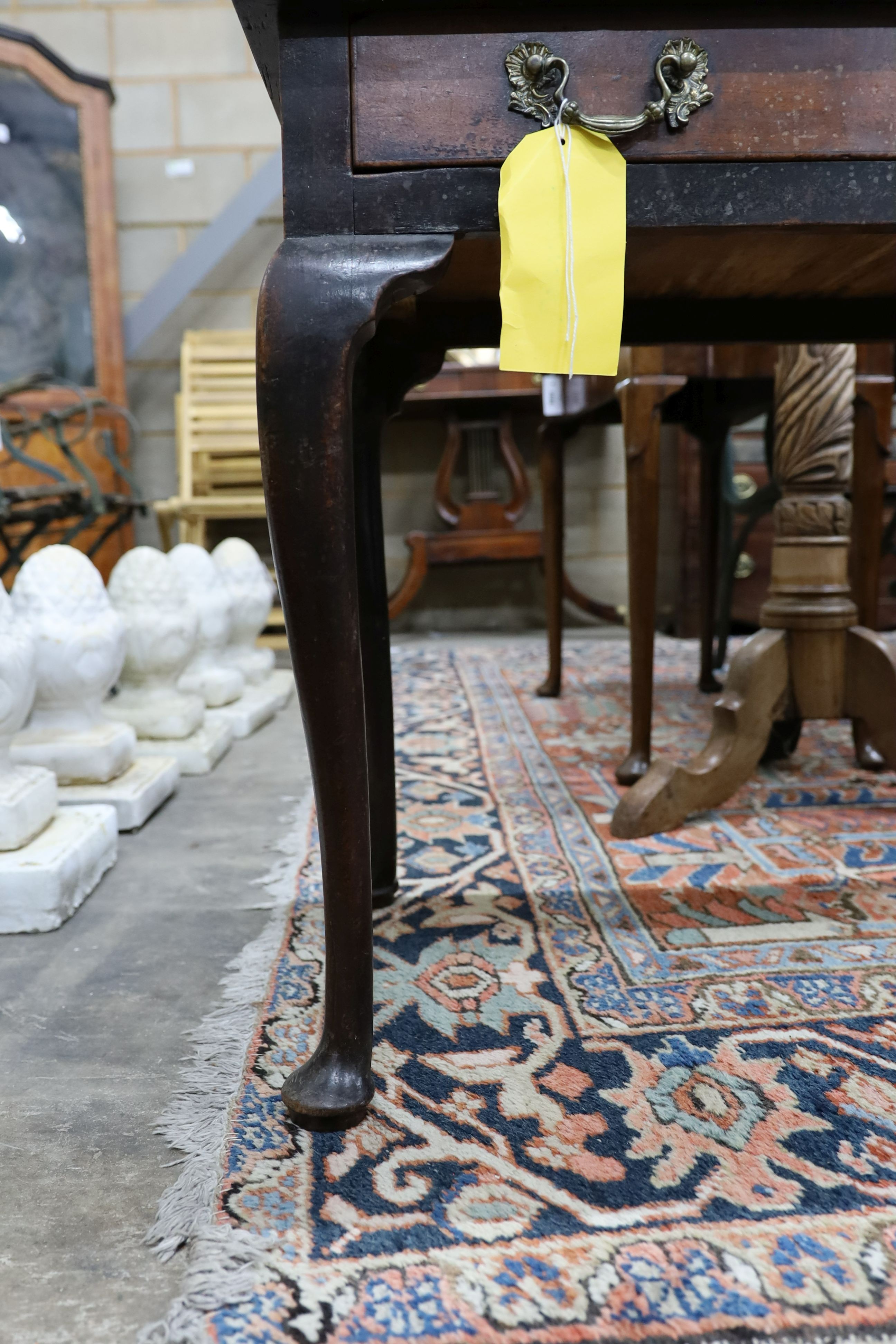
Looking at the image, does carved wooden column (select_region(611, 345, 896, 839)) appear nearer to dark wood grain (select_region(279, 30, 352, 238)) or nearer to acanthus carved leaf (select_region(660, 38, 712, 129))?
acanthus carved leaf (select_region(660, 38, 712, 129))

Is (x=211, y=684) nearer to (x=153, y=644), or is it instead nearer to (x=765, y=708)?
(x=153, y=644)

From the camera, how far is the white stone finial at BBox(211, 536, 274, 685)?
194 centimetres

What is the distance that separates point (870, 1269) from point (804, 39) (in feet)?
2.25

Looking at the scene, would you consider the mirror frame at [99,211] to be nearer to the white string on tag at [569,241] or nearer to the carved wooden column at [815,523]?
the carved wooden column at [815,523]

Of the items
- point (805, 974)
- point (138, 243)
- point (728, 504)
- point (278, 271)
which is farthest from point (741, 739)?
point (138, 243)

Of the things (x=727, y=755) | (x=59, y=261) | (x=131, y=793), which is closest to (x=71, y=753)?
(x=131, y=793)

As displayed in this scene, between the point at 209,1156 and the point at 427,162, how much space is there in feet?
2.01

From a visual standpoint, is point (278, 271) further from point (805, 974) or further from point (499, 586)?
point (499, 586)

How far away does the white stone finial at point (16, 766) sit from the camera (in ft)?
3.20

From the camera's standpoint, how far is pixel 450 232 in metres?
0.57

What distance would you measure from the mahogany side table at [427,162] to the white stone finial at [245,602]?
136cm

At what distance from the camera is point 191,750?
4.94ft

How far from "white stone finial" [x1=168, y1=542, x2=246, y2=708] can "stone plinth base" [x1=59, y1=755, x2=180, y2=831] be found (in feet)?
1.26

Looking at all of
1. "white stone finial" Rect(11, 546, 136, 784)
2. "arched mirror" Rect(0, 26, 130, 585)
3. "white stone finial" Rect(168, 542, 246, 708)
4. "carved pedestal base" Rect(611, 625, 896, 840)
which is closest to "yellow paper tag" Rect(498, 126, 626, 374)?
"carved pedestal base" Rect(611, 625, 896, 840)
